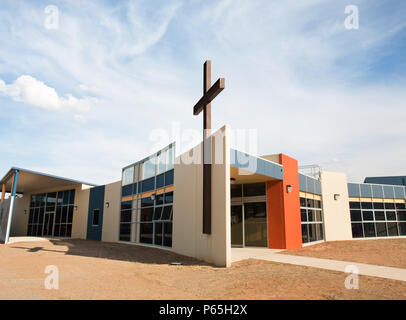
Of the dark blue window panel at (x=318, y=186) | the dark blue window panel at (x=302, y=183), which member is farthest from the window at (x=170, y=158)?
the dark blue window panel at (x=318, y=186)

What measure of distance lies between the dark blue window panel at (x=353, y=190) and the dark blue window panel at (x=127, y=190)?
1398 centimetres

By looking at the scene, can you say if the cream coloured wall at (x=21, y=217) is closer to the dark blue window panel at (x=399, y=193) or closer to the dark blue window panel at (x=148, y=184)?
the dark blue window panel at (x=148, y=184)

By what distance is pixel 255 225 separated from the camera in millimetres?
12148

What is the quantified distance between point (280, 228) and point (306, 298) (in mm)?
6919

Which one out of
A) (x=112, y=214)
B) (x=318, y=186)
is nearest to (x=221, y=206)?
(x=318, y=186)

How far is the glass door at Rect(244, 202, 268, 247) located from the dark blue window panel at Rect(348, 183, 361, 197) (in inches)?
335

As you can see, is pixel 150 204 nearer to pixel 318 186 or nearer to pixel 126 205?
pixel 126 205

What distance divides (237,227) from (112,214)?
31.1ft
